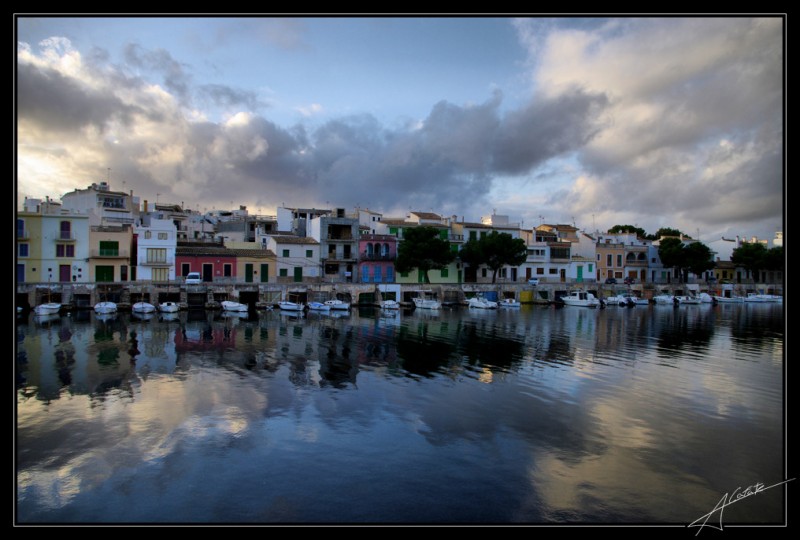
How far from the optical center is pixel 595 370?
2523cm

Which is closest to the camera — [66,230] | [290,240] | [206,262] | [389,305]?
[66,230]

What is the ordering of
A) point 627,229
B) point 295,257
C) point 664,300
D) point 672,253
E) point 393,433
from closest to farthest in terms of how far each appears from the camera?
point 393,433 < point 295,257 < point 664,300 < point 672,253 < point 627,229

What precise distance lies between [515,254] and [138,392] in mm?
55428

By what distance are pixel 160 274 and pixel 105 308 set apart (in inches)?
358

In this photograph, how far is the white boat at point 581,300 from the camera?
6594 cm

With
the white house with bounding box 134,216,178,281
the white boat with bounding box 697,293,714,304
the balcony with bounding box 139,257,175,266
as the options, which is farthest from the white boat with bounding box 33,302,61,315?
the white boat with bounding box 697,293,714,304

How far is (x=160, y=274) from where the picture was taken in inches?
2173

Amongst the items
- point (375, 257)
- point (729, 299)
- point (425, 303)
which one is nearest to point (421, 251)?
point (375, 257)

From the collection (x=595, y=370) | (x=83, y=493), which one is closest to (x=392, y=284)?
(x=595, y=370)

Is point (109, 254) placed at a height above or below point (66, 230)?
below

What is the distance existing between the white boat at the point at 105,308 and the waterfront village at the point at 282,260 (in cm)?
321

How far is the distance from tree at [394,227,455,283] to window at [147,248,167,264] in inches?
1061

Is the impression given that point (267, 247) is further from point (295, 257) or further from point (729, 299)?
point (729, 299)

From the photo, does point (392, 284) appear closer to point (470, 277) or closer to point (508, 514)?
point (470, 277)
